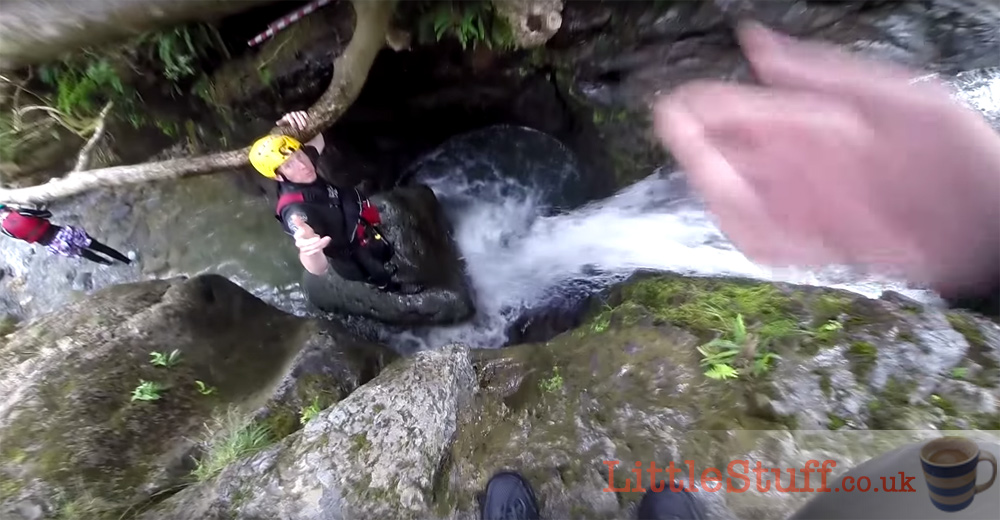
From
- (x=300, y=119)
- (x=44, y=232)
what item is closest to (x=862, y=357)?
(x=300, y=119)

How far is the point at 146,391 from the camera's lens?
3.51 meters

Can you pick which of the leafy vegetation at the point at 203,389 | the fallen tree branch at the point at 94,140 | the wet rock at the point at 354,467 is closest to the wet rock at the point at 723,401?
the wet rock at the point at 354,467

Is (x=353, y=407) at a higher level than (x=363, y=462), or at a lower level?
higher

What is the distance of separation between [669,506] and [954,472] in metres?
1.07

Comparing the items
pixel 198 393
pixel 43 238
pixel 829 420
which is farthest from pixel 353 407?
pixel 43 238

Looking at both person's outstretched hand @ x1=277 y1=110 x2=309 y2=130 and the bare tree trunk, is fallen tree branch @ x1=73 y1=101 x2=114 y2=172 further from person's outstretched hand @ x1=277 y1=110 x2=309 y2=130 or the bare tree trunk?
person's outstretched hand @ x1=277 y1=110 x2=309 y2=130

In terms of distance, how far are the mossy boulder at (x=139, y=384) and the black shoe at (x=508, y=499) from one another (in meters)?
1.50

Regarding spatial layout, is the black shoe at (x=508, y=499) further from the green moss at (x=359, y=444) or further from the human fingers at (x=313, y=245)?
the human fingers at (x=313, y=245)

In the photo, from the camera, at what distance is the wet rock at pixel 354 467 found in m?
2.83

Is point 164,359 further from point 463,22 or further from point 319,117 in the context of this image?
point 463,22

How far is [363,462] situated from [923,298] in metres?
3.32

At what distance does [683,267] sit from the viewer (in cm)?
452

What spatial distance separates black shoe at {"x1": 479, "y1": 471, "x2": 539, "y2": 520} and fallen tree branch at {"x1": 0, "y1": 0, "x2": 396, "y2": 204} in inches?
104

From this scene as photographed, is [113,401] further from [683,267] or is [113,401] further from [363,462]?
[683,267]
